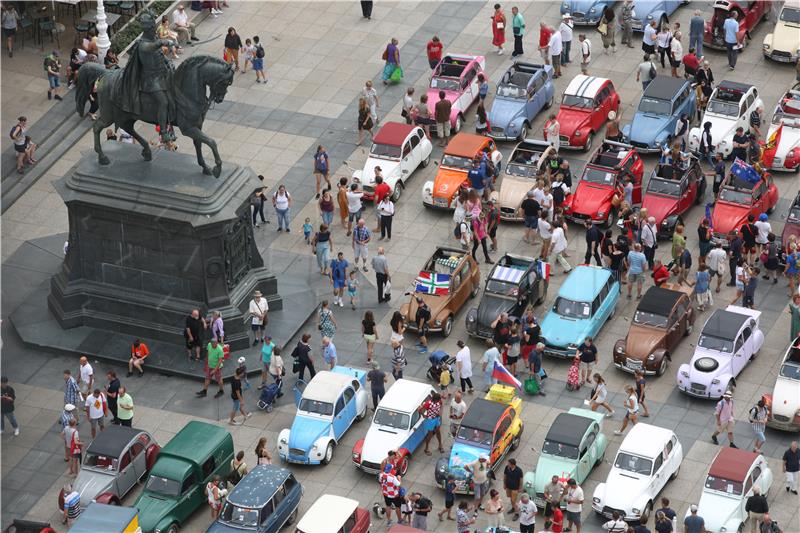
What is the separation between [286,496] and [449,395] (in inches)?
264

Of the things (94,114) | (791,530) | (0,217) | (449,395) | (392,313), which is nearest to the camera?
(791,530)

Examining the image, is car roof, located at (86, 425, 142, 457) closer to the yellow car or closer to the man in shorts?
the man in shorts

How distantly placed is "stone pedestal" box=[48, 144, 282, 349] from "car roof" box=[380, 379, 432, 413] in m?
5.52

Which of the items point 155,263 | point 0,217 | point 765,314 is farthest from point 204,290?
point 765,314

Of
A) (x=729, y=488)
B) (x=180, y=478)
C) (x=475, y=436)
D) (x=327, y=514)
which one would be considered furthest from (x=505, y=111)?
(x=327, y=514)

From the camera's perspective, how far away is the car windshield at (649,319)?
5412cm

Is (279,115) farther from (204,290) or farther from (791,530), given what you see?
(791,530)

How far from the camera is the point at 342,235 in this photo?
6091 centimetres

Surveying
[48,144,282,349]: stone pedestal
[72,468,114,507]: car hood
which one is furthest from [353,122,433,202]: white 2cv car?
[72,468,114,507]: car hood

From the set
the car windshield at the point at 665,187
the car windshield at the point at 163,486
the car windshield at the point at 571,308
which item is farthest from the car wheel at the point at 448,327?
the car windshield at the point at 163,486

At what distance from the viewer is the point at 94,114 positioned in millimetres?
66375

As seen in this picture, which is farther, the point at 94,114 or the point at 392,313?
the point at 94,114

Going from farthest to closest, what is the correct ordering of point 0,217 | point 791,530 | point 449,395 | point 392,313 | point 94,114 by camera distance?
point 94,114
point 0,217
point 392,313
point 449,395
point 791,530

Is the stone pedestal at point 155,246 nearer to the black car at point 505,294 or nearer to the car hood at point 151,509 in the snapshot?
the black car at point 505,294
